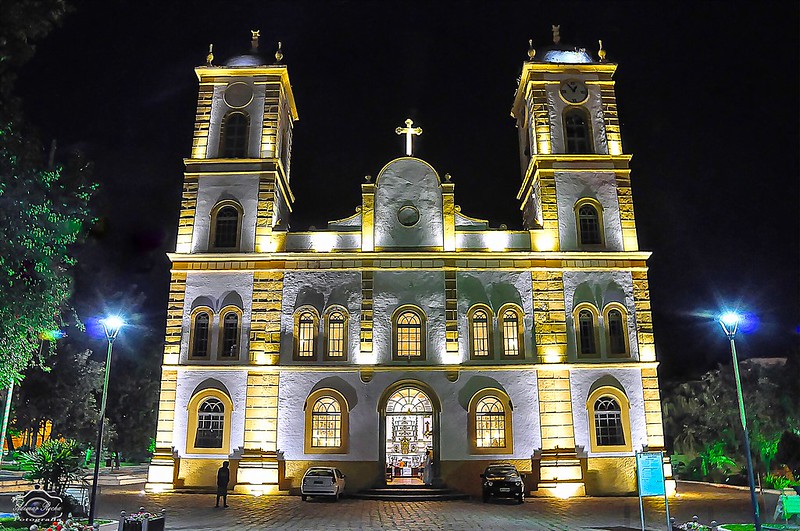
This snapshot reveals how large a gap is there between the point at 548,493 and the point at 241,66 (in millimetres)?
22212

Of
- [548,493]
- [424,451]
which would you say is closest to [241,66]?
[424,451]

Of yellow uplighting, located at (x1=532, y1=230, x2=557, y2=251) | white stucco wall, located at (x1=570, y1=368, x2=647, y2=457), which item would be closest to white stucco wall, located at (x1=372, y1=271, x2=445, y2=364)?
yellow uplighting, located at (x1=532, y1=230, x2=557, y2=251)

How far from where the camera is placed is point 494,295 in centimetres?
2736

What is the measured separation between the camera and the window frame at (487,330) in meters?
26.8

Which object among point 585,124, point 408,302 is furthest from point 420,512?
point 585,124

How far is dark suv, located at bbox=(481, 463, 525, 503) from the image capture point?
22.6m

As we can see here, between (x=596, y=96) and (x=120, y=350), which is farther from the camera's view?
(x=120, y=350)

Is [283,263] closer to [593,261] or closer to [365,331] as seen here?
[365,331]

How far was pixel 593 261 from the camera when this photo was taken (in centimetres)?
2755

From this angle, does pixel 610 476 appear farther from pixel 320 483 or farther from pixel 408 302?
pixel 320 483

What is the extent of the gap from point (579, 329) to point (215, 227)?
15607 mm

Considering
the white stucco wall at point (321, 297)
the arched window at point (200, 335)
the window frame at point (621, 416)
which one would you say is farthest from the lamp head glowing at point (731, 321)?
the arched window at point (200, 335)

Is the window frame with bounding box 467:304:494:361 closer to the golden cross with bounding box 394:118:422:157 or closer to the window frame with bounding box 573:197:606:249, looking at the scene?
the window frame with bounding box 573:197:606:249

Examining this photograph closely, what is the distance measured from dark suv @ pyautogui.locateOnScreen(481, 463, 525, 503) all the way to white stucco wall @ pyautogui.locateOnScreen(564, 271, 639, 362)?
6.14 m
